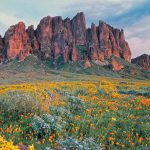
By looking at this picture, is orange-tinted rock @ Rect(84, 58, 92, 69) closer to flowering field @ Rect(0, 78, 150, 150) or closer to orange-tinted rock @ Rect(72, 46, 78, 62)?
orange-tinted rock @ Rect(72, 46, 78, 62)

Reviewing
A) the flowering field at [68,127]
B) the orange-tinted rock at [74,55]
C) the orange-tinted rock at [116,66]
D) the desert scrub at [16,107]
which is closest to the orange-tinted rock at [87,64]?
the orange-tinted rock at [74,55]

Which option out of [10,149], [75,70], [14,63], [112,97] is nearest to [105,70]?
[75,70]

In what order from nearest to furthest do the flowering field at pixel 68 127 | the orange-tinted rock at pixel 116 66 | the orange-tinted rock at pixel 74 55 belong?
the flowering field at pixel 68 127 < the orange-tinted rock at pixel 116 66 < the orange-tinted rock at pixel 74 55

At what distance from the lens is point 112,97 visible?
2044 centimetres

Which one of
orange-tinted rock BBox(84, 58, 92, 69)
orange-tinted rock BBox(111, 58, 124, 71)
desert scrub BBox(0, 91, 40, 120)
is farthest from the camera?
orange-tinted rock BBox(111, 58, 124, 71)

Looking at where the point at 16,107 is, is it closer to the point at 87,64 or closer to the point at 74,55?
the point at 87,64

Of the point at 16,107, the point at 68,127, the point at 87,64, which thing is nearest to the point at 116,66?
the point at 87,64

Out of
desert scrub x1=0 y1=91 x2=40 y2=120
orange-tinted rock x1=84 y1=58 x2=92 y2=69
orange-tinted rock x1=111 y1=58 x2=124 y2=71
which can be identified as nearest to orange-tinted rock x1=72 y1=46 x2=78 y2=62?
orange-tinted rock x1=84 y1=58 x2=92 y2=69

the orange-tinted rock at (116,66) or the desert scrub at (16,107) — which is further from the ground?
the orange-tinted rock at (116,66)

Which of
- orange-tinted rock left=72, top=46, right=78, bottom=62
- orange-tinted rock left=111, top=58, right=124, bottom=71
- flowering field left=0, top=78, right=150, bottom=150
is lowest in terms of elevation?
flowering field left=0, top=78, right=150, bottom=150

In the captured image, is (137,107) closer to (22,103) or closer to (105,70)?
(22,103)

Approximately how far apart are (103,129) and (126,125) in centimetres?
113

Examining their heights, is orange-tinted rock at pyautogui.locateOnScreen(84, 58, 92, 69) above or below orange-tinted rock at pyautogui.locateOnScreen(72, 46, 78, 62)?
below

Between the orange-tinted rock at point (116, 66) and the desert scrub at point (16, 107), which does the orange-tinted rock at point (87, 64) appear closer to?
the orange-tinted rock at point (116, 66)
